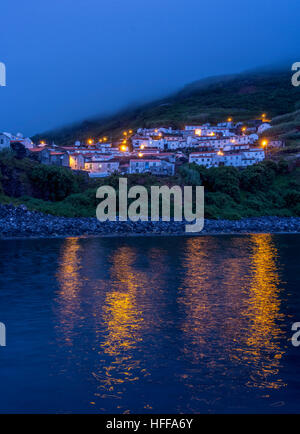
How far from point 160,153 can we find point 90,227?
45.8 m

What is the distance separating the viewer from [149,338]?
13016 millimetres

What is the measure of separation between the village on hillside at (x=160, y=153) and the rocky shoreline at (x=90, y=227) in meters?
24.8

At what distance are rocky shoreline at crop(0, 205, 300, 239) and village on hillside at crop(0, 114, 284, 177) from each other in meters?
24.8

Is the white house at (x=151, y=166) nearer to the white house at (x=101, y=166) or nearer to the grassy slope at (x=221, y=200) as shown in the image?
the white house at (x=101, y=166)

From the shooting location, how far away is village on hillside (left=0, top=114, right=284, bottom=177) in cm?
7819

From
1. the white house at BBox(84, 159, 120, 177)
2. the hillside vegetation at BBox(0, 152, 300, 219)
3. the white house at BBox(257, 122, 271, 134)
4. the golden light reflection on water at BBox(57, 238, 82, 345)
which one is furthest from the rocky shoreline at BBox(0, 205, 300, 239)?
the white house at BBox(257, 122, 271, 134)

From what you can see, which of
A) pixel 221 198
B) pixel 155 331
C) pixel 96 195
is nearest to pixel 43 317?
pixel 155 331

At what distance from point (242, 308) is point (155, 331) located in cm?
458

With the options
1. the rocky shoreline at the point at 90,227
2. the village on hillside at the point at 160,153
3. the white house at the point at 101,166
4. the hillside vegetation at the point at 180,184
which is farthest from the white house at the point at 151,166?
the rocky shoreline at the point at 90,227

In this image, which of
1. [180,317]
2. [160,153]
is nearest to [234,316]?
[180,317]

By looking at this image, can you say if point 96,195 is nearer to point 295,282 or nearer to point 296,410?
point 295,282

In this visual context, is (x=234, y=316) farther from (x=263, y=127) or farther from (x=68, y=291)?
(x=263, y=127)

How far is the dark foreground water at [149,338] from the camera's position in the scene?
9.19 metres

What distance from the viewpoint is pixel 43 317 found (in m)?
15.4
